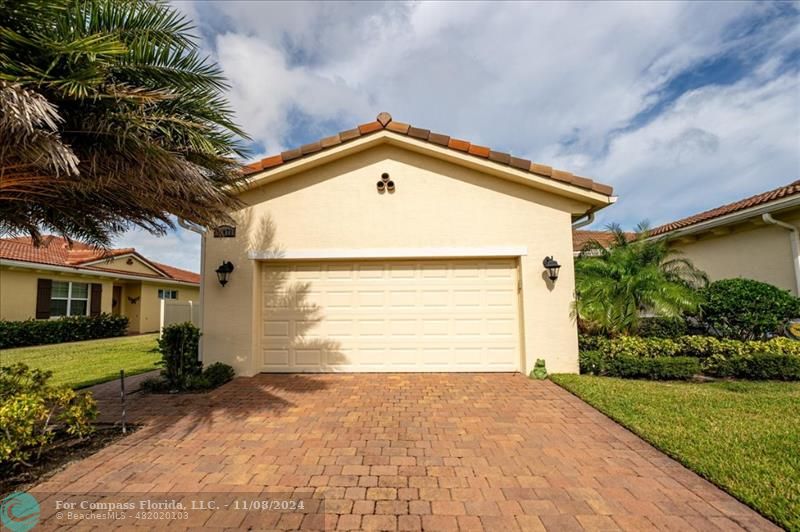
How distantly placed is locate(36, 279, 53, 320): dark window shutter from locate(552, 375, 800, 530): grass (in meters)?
19.7

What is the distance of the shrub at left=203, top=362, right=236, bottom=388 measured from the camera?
651cm

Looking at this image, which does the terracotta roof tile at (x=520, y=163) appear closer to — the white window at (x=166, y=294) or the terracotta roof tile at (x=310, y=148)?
the terracotta roof tile at (x=310, y=148)

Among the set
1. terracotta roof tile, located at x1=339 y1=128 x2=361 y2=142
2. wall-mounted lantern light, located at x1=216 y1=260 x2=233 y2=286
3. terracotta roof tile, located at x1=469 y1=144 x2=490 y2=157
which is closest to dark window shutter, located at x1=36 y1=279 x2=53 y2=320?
wall-mounted lantern light, located at x1=216 y1=260 x2=233 y2=286

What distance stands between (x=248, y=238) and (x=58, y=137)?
14.1 feet

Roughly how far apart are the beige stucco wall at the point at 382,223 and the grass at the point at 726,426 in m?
1.65

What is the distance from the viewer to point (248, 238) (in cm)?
747

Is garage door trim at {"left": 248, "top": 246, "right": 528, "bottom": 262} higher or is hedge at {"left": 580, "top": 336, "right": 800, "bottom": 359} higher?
garage door trim at {"left": 248, "top": 246, "right": 528, "bottom": 262}

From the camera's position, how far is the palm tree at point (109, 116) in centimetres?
307

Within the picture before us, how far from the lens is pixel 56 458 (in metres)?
3.75

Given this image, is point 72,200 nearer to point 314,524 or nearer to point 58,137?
point 58,137

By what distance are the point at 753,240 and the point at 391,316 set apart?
32.4 ft

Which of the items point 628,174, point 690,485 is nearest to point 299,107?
point 690,485

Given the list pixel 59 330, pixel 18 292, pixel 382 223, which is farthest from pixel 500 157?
pixel 18 292

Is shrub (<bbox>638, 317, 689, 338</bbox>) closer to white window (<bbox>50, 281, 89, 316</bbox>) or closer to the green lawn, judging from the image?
the green lawn
